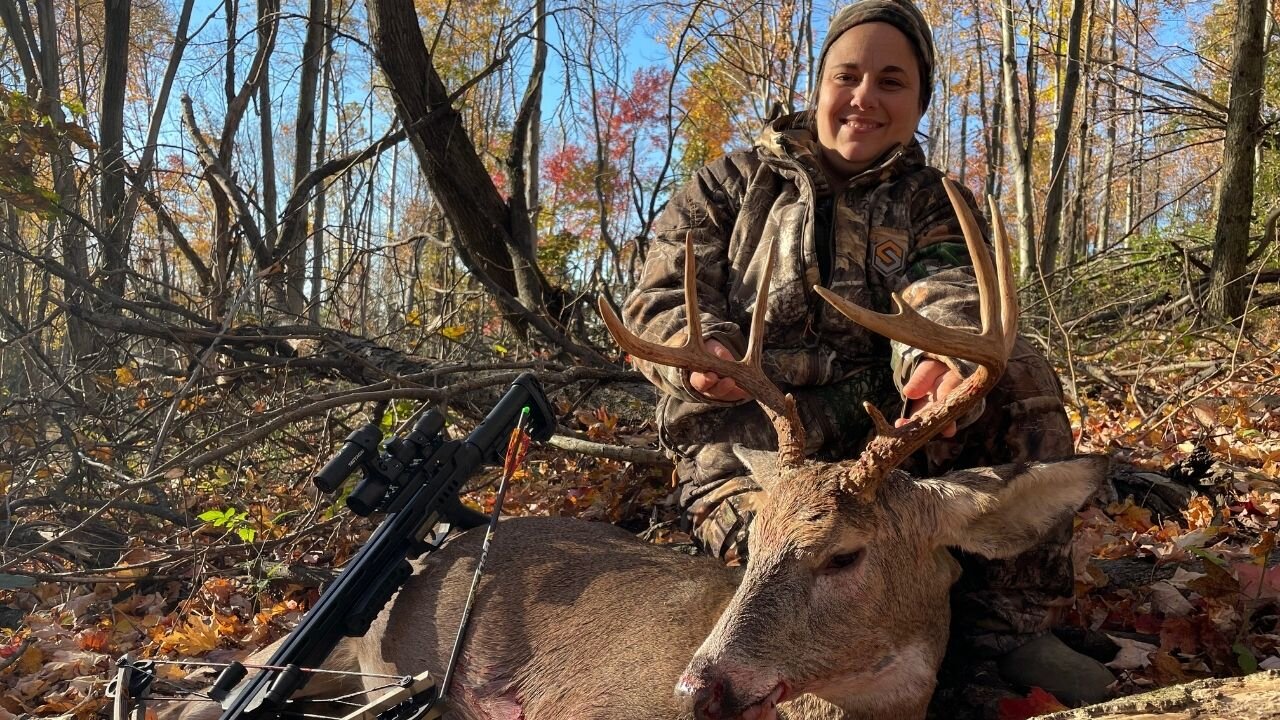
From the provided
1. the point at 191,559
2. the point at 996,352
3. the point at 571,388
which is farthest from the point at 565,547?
the point at 571,388

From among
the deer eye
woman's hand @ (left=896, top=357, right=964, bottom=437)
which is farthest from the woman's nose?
the deer eye

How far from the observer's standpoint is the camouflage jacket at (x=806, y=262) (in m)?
3.58

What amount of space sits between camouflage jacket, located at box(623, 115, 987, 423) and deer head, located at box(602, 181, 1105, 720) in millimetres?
953

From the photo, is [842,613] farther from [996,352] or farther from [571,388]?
[571,388]

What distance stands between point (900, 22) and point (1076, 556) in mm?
2317

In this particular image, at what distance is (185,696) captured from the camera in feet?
11.3

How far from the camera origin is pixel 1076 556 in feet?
12.7

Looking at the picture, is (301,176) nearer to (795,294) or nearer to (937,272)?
(795,294)

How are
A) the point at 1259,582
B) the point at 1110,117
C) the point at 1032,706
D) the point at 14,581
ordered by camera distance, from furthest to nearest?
1. the point at 1110,117
2. the point at 14,581
3. the point at 1259,582
4. the point at 1032,706

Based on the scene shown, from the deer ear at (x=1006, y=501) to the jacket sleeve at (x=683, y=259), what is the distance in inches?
49.1

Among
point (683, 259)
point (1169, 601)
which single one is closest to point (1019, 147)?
point (683, 259)

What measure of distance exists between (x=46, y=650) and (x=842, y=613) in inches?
142

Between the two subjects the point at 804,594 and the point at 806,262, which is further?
the point at 806,262

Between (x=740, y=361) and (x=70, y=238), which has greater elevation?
(x=70, y=238)
